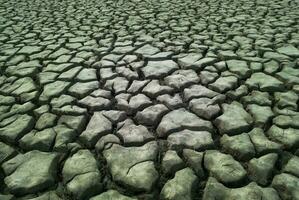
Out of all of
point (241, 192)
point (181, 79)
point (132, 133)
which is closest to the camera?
point (241, 192)

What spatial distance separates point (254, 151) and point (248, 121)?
27cm

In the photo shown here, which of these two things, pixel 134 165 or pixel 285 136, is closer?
pixel 134 165

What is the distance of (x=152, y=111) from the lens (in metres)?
1.85

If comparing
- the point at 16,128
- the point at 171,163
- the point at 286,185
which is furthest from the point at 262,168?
the point at 16,128

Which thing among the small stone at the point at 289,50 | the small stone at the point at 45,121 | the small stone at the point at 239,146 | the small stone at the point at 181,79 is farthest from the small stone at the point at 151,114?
the small stone at the point at 289,50

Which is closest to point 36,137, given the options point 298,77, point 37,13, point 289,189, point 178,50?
point 289,189

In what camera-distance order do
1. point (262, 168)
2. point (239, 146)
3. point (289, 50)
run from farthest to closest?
point (289, 50) < point (239, 146) < point (262, 168)

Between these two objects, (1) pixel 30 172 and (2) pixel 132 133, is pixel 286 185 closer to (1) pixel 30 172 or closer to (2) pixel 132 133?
(2) pixel 132 133

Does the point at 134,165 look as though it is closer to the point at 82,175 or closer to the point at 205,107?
the point at 82,175

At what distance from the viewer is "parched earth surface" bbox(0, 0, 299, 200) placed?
1.36 m

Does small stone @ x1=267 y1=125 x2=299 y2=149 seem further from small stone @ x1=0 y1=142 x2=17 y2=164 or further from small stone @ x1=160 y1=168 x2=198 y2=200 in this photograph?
small stone @ x1=0 y1=142 x2=17 y2=164

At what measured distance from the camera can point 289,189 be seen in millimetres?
1273

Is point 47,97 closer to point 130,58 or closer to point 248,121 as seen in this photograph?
point 130,58

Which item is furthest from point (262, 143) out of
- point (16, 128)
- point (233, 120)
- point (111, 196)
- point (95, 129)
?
point (16, 128)
